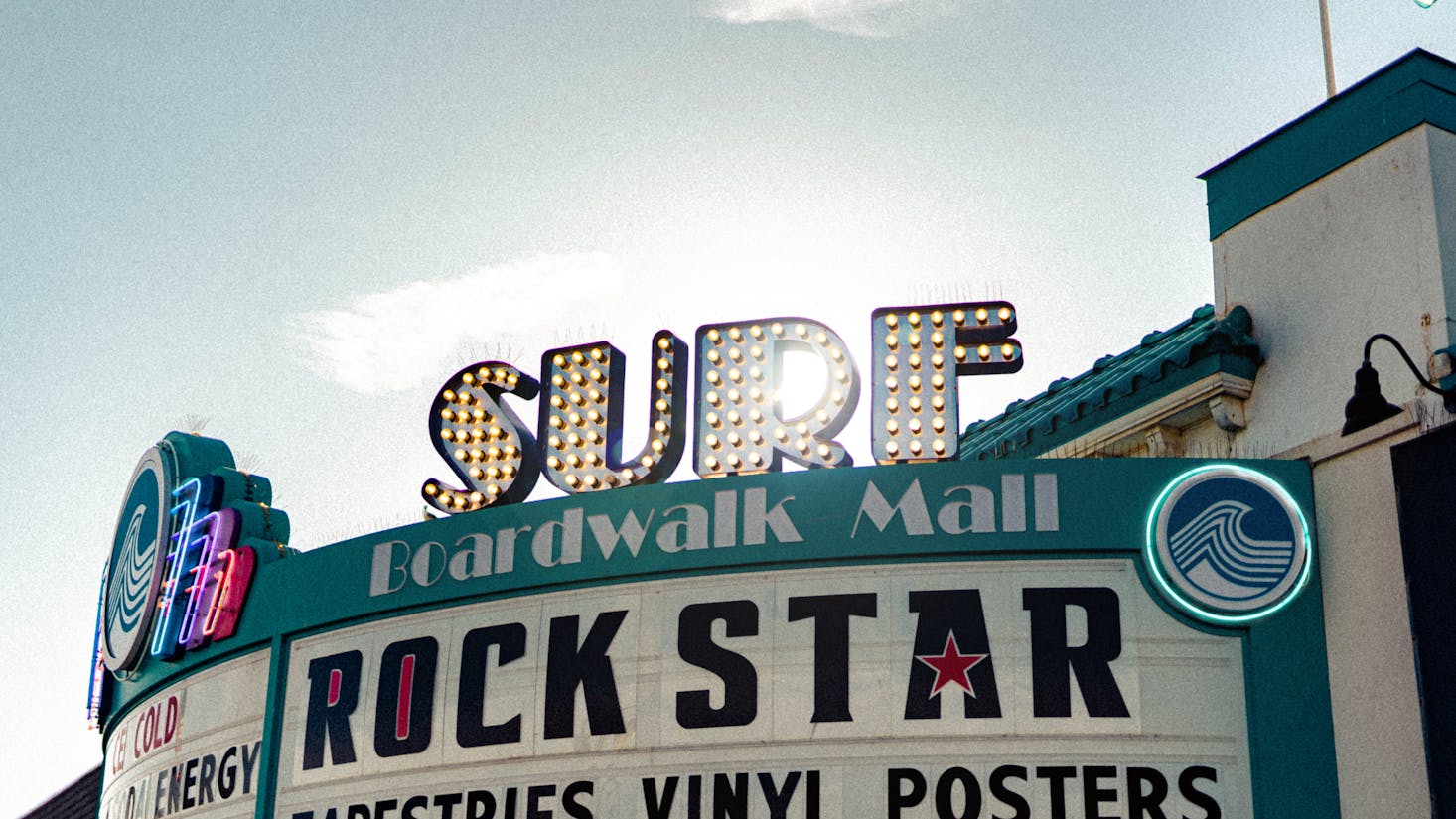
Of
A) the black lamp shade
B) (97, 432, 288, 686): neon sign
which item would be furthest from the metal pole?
(97, 432, 288, 686): neon sign

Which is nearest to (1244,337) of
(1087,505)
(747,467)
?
(1087,505)

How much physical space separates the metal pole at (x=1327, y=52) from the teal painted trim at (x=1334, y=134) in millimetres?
1699

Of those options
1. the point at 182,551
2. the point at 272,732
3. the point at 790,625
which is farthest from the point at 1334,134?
the point at 182,551

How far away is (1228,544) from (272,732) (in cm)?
1023

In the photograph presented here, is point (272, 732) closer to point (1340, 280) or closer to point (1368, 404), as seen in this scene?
point (1368, 404)

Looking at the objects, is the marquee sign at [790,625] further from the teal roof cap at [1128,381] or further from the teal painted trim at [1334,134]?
the teal painted trim at [1334,134]

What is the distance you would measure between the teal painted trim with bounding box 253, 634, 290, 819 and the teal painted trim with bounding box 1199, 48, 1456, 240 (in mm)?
11765

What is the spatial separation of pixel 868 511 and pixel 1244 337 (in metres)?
5.76

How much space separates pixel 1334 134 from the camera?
20.3 m

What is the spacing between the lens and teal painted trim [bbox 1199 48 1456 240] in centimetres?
1947

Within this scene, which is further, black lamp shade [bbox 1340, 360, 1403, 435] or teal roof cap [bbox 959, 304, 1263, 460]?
teal roof cap [bbox 959, 304, 1263, 460]

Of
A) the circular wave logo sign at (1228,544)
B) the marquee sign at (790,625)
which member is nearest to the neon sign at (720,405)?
the marquee sign at (790,625)

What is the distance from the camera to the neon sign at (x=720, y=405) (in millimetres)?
18656

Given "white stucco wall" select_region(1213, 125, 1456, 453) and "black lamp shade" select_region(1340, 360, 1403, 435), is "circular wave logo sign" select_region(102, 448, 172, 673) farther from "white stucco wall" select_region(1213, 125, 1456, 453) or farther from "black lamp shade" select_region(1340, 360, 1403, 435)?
"black lamp shade" select_region(1340, 360, 1403, 435)
